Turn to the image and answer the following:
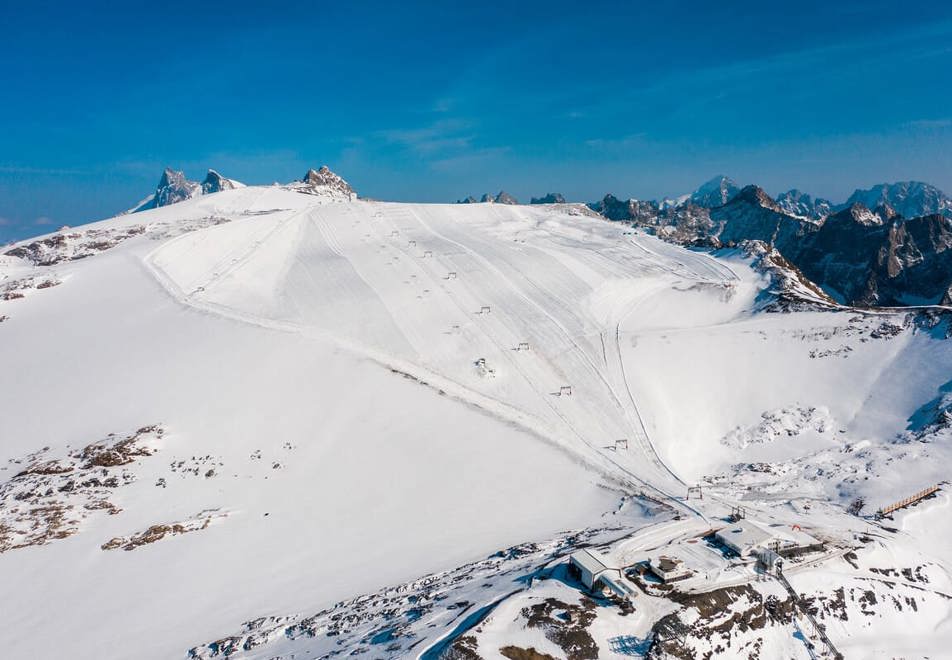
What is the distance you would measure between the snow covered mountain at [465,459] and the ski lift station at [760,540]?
0.90 ft

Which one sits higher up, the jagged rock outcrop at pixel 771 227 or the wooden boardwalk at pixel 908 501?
the jagged rock outcrop at pixel 771 227

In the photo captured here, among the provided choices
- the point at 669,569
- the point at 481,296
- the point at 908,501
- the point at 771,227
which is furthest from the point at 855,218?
the point at 669,569

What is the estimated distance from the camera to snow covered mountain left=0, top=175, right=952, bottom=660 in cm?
2333

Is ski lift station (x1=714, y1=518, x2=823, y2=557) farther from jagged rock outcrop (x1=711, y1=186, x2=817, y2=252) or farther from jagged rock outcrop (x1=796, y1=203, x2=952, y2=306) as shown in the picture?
jagged rock outcrop (x1=711, y1=186, x2=817, y2=252)

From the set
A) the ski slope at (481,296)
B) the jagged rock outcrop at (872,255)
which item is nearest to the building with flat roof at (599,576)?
the ski slope at (481,296)

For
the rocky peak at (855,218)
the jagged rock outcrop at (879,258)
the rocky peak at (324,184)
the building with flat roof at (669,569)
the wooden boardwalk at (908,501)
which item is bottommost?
the wooden boardwalk at (908,501)

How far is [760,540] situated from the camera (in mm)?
25422

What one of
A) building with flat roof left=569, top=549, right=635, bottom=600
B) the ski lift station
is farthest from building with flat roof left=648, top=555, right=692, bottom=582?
the ski lift station

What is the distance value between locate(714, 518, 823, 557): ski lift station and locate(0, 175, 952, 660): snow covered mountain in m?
0.27

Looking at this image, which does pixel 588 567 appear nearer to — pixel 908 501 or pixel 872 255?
pixel 908 501

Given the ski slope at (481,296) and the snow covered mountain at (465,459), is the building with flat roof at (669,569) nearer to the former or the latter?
the snow covered mountain at (465,459)

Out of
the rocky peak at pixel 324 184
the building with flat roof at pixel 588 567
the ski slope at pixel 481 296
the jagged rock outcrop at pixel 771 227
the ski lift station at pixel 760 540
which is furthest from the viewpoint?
the jagged rock outcrop at pixel 771 227

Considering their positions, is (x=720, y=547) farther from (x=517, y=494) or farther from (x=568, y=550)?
(x=517, y=494)

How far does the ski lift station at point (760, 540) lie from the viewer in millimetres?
24992
